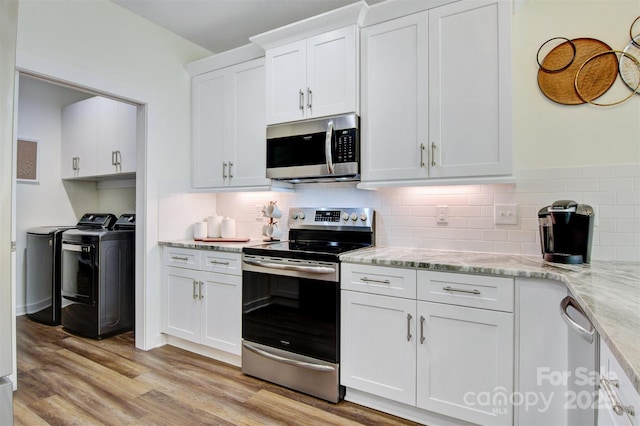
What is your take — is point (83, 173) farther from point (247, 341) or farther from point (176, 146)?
point (247, 341)

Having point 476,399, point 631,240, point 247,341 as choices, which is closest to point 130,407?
point 247,341

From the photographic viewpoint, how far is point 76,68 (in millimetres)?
2365

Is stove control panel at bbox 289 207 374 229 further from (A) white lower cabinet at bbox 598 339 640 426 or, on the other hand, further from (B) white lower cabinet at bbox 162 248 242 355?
(A) white lower cabinet at bbox 598 339 640 426

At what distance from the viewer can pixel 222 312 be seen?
8.39 ft

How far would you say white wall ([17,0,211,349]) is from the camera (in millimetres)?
2219

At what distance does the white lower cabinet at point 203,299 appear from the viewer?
98.3 inches

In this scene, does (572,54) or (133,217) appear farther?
(133,217)

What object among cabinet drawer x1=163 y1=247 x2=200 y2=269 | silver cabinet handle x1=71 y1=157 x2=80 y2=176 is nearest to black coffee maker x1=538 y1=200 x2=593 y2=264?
cabinet drawer x1=163 y1=247 x2=200 y2=269

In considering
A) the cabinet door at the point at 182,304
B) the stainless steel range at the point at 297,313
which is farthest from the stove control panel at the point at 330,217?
the cabinet door at the point at 182,304

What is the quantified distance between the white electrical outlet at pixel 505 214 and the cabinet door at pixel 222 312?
5.96ft

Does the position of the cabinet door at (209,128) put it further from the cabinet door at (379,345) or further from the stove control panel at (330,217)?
the cabinet door at (379,345)

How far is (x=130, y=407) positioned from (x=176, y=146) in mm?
2085

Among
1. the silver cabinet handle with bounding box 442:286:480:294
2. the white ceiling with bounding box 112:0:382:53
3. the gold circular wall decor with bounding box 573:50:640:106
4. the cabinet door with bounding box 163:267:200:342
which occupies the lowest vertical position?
the cabinet door with bounding box 163:267:200:342

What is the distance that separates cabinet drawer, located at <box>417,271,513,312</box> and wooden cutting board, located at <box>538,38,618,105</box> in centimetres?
122
